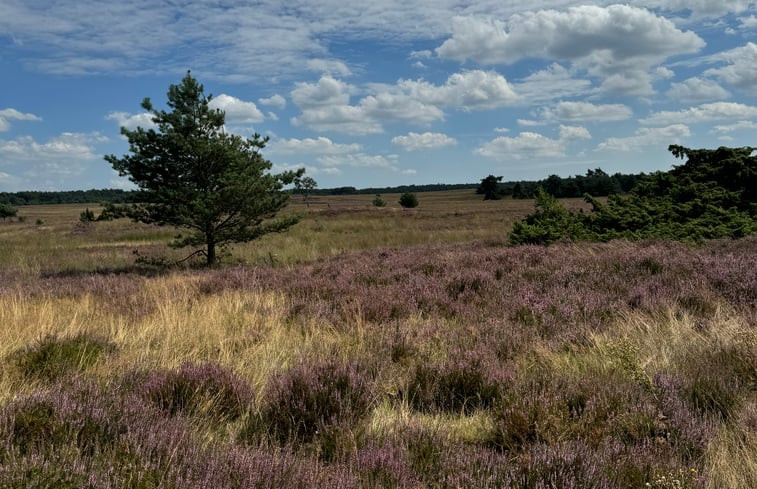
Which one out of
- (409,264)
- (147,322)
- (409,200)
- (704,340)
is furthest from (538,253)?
(409,200)

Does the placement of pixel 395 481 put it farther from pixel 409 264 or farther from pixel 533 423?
pixel 409 264

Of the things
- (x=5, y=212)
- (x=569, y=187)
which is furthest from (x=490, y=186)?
(x=5, y=212)

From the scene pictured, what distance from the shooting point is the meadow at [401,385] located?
2414 mm

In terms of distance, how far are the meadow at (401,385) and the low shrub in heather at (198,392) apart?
0.05 feet

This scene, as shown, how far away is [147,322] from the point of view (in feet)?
20.6

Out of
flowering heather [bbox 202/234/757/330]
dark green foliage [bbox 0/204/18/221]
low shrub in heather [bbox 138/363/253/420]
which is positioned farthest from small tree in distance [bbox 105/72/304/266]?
dark green foliage [bbox 0/204/18/221]

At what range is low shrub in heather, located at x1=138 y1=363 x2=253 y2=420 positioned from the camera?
133 inches

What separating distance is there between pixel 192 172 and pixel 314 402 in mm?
11940

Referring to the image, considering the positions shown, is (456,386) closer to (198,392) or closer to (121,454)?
(198,392)

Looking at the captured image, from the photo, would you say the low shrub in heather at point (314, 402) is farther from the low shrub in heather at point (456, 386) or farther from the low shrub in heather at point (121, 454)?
the low shrub in heather at point (456, 386)

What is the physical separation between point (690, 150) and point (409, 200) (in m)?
55.6

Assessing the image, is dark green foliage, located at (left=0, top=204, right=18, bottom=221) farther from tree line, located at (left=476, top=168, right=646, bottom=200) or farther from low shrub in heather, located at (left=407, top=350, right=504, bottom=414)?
low shrub in heather, located at (left=407, top=350, right=504, bottom=414)

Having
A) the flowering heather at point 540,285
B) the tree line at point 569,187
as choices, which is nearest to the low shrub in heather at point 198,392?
the flowering heather at point 540,285

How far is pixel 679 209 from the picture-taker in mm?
14102
